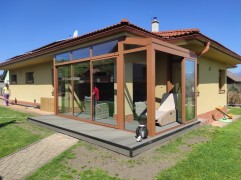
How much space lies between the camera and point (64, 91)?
32.3 feet

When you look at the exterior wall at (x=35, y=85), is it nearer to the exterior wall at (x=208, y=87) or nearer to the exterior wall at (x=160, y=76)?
the exterior wall at (x=160, y=76)

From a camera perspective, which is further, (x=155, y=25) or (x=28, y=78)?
(x=28, y=78)

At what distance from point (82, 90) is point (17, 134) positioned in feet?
9.14

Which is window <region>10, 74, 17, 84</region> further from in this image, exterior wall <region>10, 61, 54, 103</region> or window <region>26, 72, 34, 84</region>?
window <region>26, 72, 34, 84</region>

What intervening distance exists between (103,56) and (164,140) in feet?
11.0

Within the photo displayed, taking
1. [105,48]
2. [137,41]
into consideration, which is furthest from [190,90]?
[105,48]

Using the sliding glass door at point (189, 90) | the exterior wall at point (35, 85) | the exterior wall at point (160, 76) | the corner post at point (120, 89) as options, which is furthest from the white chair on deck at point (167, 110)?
the exterior wall at point (35, 85)

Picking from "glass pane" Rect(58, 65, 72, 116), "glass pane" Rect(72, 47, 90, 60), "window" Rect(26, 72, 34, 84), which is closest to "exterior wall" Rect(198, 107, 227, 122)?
"glass pane" Rect(72, 47, 90, 60)

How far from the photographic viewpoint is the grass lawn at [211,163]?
4176mm

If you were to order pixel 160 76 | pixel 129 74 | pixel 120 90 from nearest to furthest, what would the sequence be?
pixel 120 90 → pixel 129 74 → pixel 160 76

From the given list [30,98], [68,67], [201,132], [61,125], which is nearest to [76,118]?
[61,125]

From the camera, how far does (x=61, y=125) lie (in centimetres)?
784

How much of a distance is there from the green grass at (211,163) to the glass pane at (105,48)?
3.84 m

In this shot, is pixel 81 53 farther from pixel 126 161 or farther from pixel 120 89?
pixel 126 161
